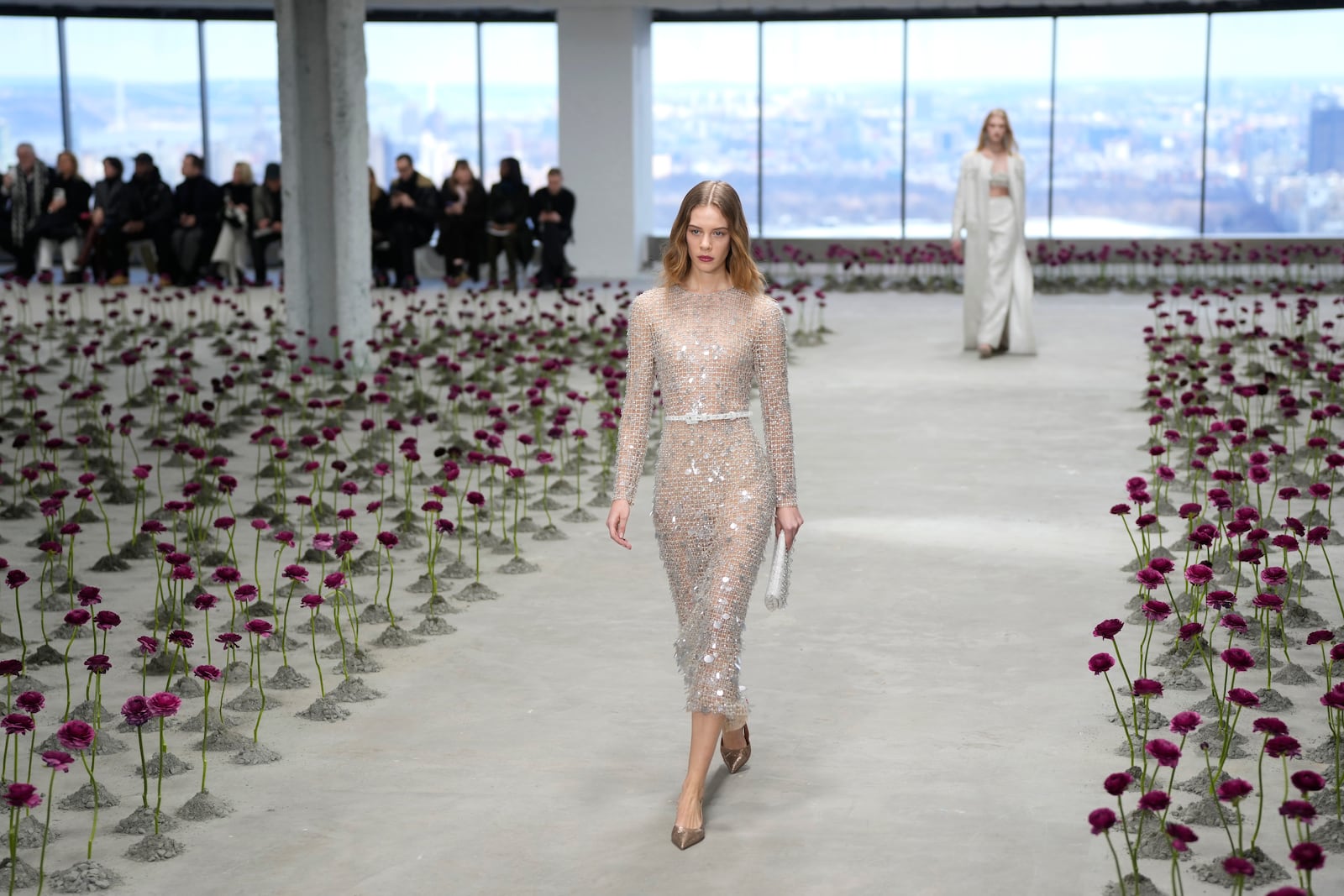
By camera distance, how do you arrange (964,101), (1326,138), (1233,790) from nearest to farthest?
(1233,790) → (1326,138) → (964,101)

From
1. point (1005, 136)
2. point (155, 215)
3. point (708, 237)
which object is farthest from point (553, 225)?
point (708, 237)

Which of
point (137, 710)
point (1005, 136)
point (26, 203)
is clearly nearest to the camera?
point (137, 710)

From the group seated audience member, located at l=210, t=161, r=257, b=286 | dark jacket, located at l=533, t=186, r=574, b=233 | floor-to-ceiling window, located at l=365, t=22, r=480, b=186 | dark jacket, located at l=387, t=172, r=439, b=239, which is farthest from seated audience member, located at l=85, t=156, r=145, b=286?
floor-to-ceiling window, located at l=365, t=22, r=480, b=186

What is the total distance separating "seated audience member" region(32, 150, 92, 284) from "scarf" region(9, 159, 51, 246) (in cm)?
13

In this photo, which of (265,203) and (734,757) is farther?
(265,203)

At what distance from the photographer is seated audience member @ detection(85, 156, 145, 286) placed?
1881 cm

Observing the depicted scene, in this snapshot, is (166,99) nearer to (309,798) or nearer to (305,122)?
(305,122)

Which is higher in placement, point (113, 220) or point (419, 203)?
point (419, 203)

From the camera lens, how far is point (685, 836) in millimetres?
3980

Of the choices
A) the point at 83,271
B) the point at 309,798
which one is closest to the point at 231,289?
the point at 83,271

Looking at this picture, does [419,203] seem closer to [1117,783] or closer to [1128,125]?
[1128,125]

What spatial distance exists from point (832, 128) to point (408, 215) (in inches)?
325

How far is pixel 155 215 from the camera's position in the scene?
1850cm

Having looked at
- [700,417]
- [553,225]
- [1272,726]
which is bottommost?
[1272,726]
